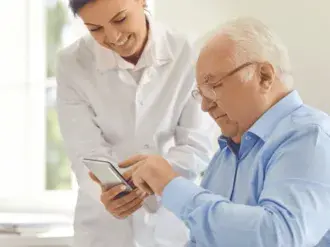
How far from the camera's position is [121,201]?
181 cm

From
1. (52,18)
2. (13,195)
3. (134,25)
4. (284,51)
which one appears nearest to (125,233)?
(134,25)

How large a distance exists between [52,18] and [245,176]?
5.94ft

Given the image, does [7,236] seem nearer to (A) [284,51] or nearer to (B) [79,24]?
(B) [79,24]

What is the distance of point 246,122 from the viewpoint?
56.4 inches

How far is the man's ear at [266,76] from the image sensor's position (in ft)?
4.46

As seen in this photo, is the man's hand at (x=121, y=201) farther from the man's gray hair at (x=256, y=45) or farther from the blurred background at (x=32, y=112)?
the blurred background at (x=32, y=112)

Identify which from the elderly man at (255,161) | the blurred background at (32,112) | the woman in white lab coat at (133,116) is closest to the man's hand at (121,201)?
the woman in white lab coat at (133,116)

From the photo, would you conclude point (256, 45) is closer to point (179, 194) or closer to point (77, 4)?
point (179, 194)

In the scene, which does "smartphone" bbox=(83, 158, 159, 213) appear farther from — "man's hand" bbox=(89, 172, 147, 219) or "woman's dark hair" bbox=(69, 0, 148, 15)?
"woman's dark hair" bbox=(69, 0, 148, 15)

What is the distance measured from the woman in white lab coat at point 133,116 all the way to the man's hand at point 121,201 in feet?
0.46

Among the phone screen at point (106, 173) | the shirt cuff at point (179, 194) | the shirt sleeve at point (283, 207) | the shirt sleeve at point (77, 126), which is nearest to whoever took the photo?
the shirt sleeve at point (283, 207)

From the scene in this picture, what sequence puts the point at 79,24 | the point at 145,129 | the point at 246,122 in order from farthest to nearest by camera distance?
the point at 79,24 < the point at 145,129 < the point at 246,122

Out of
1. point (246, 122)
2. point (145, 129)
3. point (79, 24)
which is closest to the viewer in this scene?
point (246, 122)

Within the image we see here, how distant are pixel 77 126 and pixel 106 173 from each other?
0.35 meters
